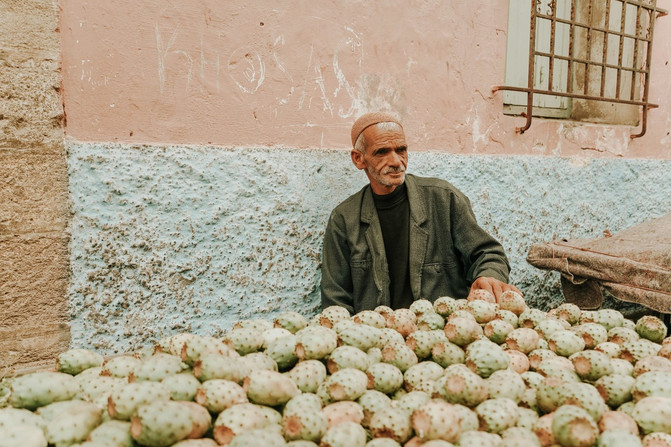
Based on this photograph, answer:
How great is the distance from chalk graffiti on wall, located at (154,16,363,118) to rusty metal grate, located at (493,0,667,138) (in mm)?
1894

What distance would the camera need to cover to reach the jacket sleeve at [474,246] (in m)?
2.89

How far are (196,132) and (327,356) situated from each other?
1.79 metres

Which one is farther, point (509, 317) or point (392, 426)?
point (509, 317)

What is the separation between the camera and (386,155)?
307 cm

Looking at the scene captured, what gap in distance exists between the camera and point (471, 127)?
401 centimetres

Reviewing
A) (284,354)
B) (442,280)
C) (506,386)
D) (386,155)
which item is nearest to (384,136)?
(386,155)

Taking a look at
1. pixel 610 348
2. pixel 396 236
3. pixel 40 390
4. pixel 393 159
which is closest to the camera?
pixel 40 390

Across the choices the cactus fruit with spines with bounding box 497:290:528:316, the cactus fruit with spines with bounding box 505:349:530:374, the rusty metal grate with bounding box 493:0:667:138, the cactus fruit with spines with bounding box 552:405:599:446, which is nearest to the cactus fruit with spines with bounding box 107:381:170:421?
the cactus fruit with spines with bounding box 552:405:599:446

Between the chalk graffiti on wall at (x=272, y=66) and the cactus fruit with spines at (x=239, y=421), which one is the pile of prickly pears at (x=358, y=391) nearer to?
the cactus fruit with spines at (x=239, y=421)

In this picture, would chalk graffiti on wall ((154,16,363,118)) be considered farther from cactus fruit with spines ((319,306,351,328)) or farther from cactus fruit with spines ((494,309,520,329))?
cactus fruit with spines ((494,309,520,329))

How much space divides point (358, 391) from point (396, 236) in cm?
199

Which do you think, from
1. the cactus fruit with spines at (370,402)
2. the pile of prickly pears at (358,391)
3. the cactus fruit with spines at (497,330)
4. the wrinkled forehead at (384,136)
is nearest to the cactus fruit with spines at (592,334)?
the pile of prickly pears at (358,391)

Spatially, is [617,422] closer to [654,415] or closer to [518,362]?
[654,415]

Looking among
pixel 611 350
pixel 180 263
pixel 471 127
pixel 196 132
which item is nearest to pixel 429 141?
pixel 471 127
